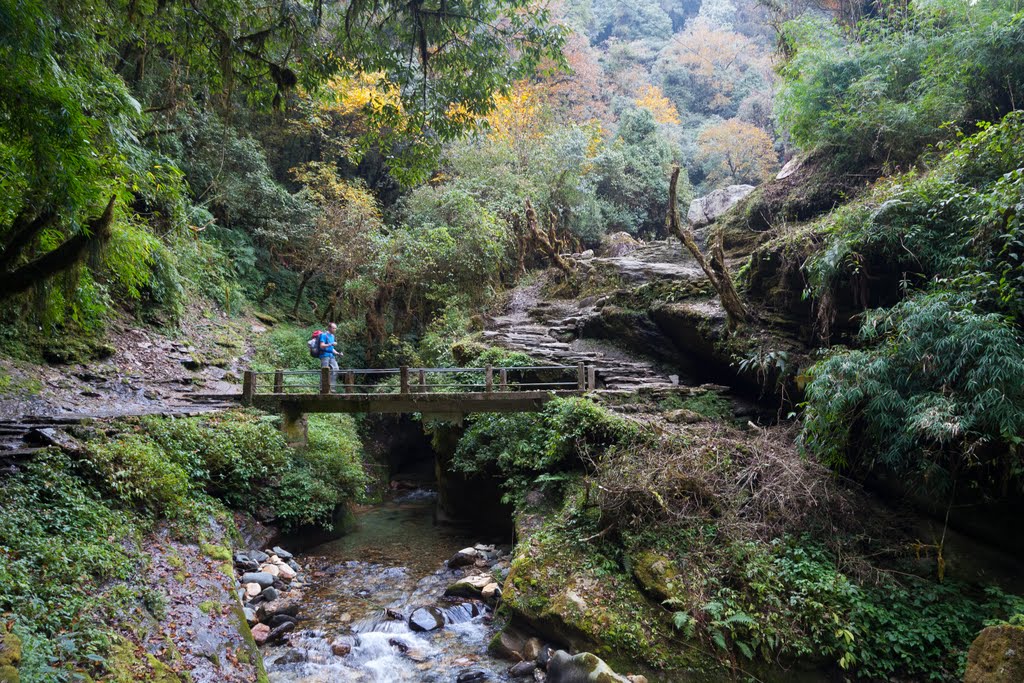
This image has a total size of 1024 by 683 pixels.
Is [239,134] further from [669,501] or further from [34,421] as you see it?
[669,501]

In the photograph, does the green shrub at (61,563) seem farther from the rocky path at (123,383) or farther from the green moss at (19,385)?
the green moss at (19,385)

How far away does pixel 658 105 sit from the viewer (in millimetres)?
30938

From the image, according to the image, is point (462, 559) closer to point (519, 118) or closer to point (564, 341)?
point (564, 341)

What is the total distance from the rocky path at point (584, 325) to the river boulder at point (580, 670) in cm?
568

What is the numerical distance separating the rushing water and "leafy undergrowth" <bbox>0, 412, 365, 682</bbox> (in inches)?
55.2

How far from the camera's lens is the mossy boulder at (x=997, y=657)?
450 cm

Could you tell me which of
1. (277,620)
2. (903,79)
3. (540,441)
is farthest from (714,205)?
(277,620)

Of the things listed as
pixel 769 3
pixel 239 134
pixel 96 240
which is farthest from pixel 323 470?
pixel 769 3

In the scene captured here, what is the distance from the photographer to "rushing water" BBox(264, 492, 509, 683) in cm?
669

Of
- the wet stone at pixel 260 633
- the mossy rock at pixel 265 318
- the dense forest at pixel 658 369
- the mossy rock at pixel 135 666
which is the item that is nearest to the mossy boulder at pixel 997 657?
the dense forest at pixel 658 369

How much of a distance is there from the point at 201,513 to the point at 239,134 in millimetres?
15650

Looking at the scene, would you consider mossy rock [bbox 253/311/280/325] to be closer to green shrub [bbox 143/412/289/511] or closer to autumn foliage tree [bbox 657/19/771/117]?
green shrub [bbox 143/412/289/511]

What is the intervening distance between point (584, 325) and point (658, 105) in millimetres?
21686

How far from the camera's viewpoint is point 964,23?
10469 millimetres
